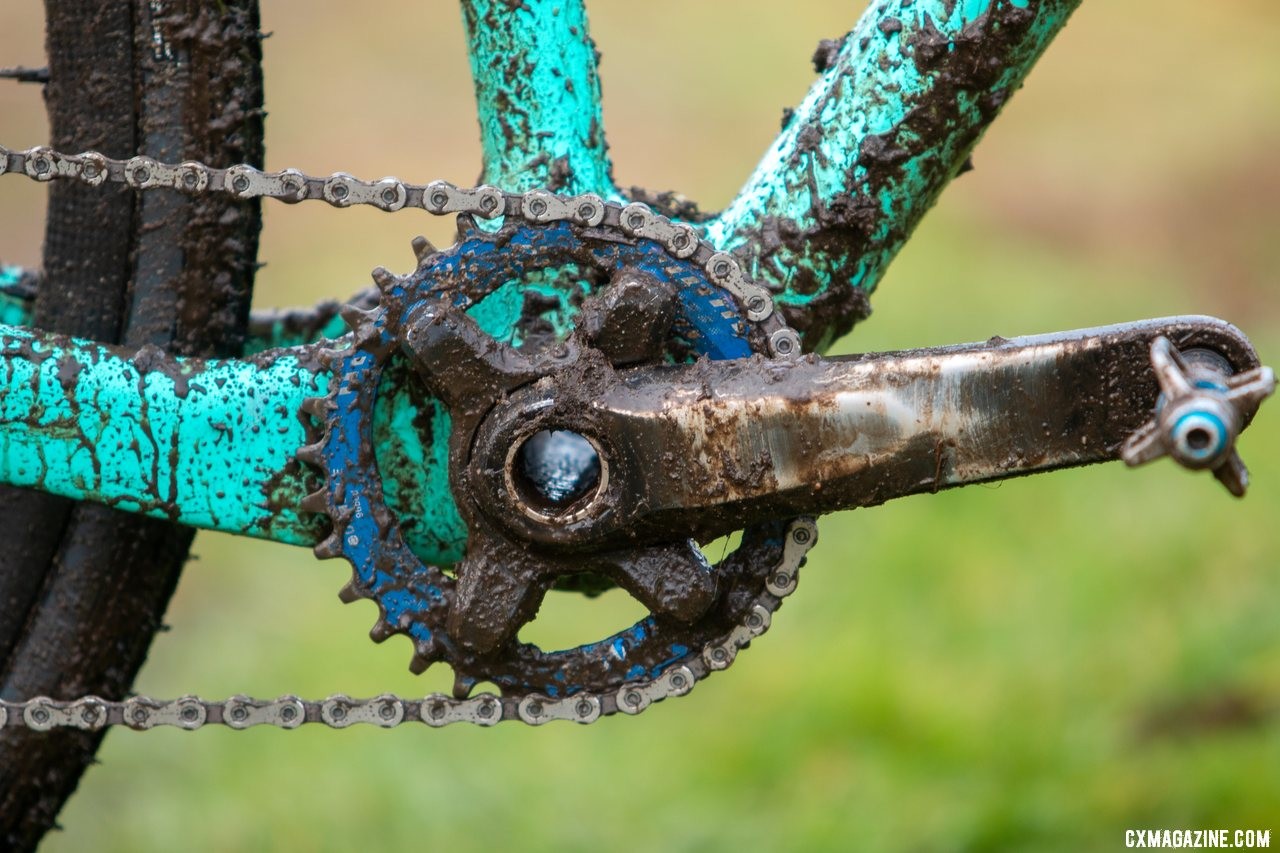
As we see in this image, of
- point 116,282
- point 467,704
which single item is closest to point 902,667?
point 467,704

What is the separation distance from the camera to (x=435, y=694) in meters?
1.23

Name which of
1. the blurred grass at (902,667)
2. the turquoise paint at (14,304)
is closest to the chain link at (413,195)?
the turquoise paint at (14,304)

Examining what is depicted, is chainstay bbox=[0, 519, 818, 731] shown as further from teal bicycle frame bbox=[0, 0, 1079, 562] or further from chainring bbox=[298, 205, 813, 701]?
teal bicycle frame bbox=[0, 0, 1079, 562]

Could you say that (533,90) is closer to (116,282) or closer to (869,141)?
(869,141)

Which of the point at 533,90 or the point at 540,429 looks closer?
the point at 540,429

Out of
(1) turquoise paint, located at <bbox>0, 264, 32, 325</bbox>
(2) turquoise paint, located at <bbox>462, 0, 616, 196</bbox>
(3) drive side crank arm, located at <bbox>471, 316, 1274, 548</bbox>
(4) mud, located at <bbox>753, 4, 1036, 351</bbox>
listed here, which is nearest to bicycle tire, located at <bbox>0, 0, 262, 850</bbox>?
(1) turquoise paint, located at <bbox>0, 264, 32, 325</bbox>

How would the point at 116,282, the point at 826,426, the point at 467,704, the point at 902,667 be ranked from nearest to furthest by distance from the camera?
the point at 826,426, the point at 467,704, the point at 116,282, the point at 902,667

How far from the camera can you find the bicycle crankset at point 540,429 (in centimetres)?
110

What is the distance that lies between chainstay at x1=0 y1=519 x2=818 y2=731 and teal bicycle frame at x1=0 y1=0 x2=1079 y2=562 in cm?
15

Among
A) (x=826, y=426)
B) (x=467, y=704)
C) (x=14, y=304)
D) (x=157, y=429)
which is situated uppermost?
(x=14, y=304)

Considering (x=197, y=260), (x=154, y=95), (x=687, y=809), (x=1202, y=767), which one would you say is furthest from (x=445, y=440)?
(x=1202, y=767)

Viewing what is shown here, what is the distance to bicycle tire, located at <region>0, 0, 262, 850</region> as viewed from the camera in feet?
4.26

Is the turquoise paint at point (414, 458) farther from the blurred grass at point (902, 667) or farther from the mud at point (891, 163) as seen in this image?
the blurred grass at point (902, 667)

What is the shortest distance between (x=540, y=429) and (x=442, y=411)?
14cm
